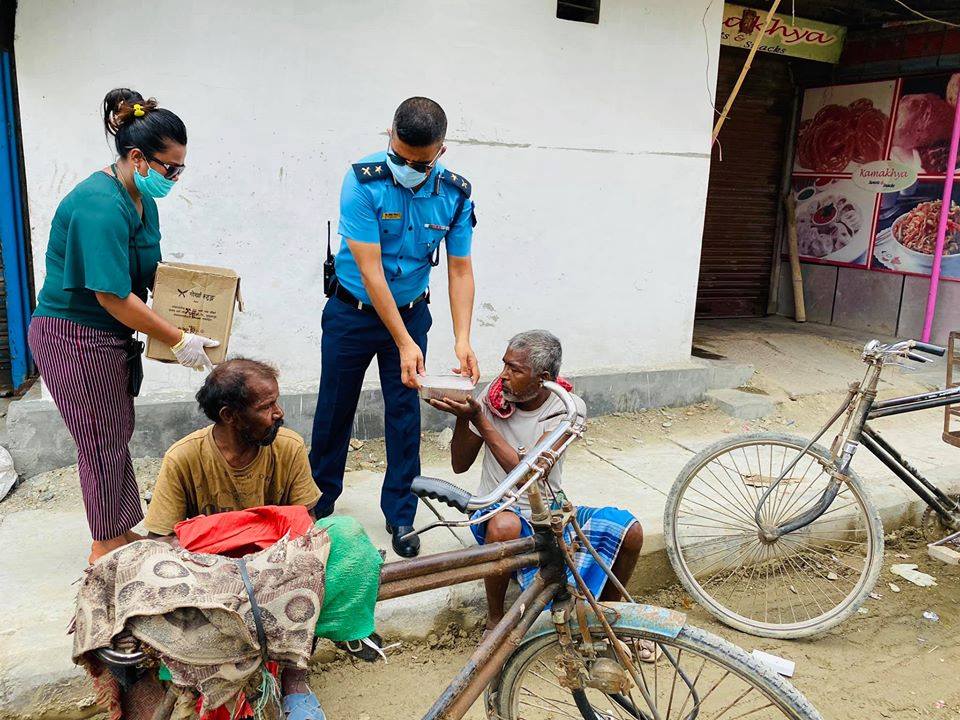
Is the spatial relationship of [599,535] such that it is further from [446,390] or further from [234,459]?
[234,459]

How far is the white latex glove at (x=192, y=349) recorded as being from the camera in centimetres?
264

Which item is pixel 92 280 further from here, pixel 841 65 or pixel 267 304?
pixel 841 65

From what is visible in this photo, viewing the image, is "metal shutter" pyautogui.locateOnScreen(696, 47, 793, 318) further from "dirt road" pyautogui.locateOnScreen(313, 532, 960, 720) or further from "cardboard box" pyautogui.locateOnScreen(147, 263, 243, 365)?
"cardboard box" pyautogui.locateOnScreen(147, 263, 243, 365)

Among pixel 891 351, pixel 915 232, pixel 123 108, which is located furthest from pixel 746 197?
pixel 123 108

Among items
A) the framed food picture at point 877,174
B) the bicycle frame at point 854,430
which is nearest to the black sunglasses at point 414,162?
the bicycle frame at point 854,430

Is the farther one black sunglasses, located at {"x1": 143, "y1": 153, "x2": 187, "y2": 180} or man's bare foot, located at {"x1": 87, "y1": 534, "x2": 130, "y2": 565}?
man's bare foot, located at {"x1": 87, "y1": 534, "x2": 130, "y2": 565}

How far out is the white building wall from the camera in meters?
3.79

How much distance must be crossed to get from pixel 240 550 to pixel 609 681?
0.99 m

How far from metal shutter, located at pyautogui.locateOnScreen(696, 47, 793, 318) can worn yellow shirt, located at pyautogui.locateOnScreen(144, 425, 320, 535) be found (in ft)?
20.6

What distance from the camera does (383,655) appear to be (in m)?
2.91

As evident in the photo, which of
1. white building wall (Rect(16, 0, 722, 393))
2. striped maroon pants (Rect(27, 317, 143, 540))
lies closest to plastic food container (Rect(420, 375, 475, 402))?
striped maroon pants (Rect(27, 317, 143, 540))

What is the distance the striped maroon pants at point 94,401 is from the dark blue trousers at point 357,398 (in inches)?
30.8

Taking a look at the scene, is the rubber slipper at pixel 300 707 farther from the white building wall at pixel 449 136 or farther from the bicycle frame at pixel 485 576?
the white building wall at pixel 449 136

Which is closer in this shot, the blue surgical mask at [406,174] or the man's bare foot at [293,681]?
the man's bare foot at [293,681]
